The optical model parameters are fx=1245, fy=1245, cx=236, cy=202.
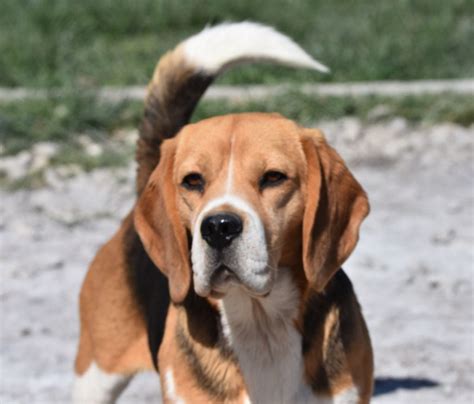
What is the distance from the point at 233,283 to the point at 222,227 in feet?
0.86

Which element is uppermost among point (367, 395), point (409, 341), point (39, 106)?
point (367, 395)

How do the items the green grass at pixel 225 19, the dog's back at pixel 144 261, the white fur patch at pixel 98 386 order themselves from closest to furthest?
the dog's back at pixel 144 261
the white fur patch at pixel 98 386
the green grass at pixel 225 19

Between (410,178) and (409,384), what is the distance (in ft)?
9.77

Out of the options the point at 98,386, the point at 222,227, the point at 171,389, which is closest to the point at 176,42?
the point at 98,386

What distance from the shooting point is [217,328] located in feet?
13.7

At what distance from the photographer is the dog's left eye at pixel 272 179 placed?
12.9 feet

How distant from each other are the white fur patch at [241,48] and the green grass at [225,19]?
496cm

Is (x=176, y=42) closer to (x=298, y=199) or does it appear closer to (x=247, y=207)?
(x=298, y=199)

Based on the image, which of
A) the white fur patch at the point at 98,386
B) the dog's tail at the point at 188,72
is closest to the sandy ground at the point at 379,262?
the white fur patch at the point at 98,386

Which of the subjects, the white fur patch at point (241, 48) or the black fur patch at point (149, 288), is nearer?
the black fur patch at point (149, 288)

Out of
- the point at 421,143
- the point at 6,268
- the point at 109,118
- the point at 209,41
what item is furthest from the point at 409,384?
the point at 109,118

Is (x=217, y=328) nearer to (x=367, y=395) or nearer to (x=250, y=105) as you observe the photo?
(x=367, y=395)

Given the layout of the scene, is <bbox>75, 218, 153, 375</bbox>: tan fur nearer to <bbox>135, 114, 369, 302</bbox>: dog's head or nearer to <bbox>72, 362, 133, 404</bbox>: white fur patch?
<bbox>72, 362, 133, 404</bbox>: white fur patch

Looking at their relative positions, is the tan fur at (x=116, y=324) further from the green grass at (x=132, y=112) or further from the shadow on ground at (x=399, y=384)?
the green grass at (x=132, y=112)
